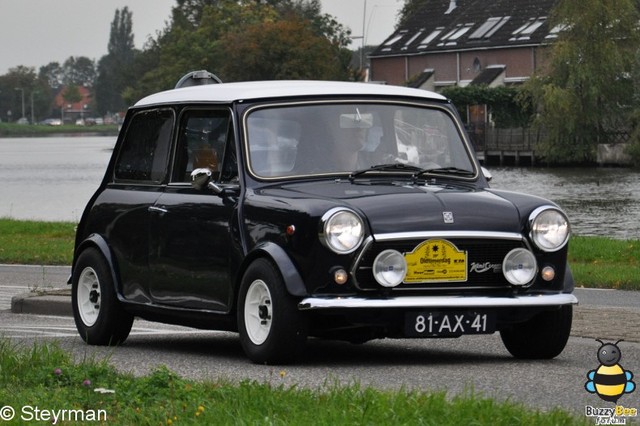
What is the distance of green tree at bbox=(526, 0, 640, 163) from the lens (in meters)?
91.1

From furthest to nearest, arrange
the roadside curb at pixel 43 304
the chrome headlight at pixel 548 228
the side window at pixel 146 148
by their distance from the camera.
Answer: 1. the roadside curb at pixel 43 304
2. the side window at pixel 146 148
3. the chrome headlight at pixel 548 228

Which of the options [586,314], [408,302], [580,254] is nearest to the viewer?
[408,302]

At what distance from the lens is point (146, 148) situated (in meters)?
12.0

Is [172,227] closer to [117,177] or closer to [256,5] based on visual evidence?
[117,177]

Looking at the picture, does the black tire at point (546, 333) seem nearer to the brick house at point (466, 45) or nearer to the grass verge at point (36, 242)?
the grass verge at point (36, 242)

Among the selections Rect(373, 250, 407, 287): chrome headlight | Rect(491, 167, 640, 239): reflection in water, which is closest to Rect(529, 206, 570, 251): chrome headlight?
Rect(373, 250, 407, 287): chrome headlight

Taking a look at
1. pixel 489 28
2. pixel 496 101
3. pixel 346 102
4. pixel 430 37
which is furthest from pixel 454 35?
pixel 346 102

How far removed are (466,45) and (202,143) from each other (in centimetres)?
11337

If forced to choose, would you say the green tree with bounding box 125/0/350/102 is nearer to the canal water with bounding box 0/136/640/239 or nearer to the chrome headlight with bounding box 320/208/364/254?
the canal water with bounding box 0/136/640/239

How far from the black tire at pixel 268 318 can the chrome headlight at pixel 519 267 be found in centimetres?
129

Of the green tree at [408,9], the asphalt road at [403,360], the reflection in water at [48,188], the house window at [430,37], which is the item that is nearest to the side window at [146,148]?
the asphalt road at [403,360]

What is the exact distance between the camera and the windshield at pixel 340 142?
10.5 metres

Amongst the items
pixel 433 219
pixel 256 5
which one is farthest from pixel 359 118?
pixel 256 5

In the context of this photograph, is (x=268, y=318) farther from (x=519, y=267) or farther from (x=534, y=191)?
(x=534, y=191)
